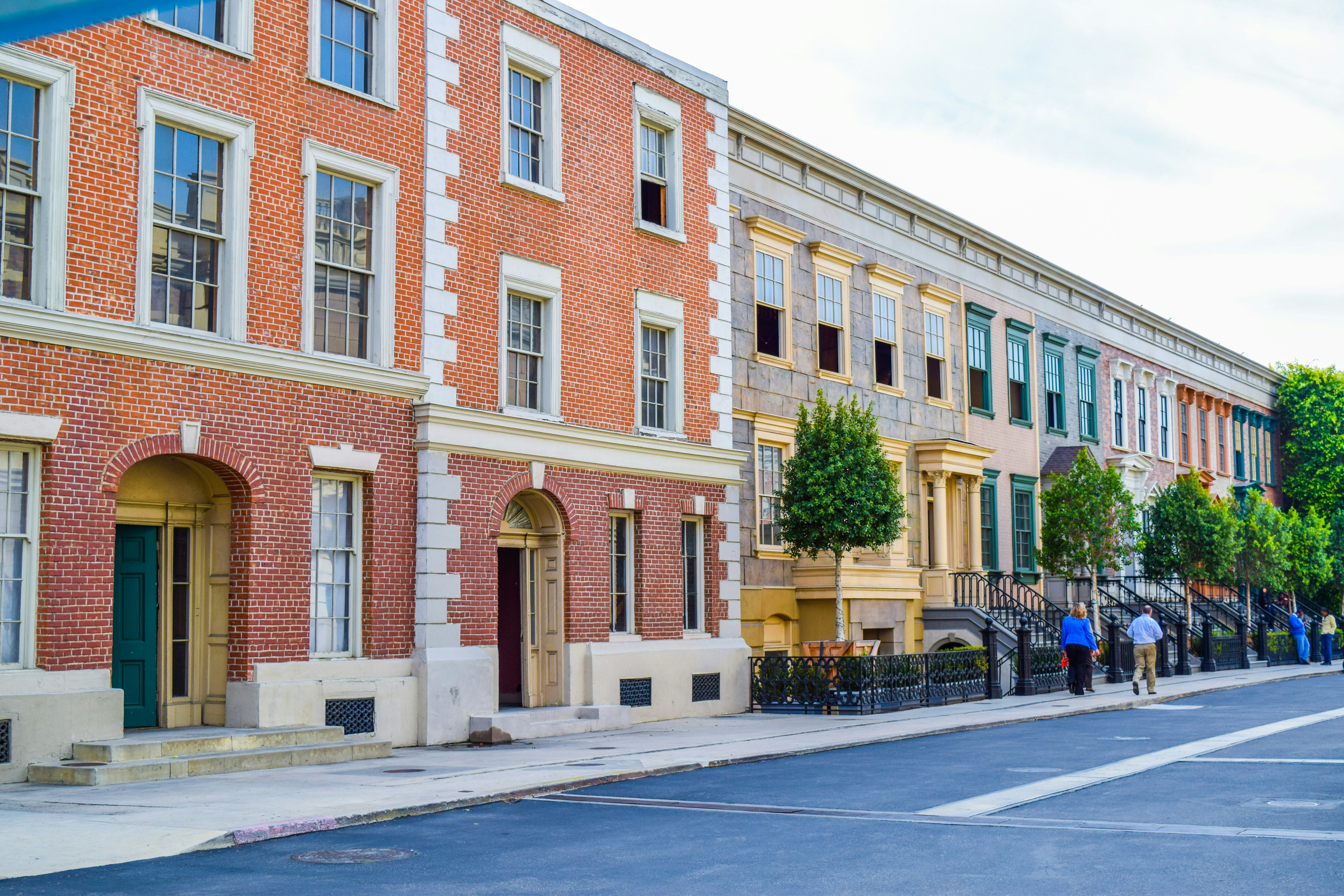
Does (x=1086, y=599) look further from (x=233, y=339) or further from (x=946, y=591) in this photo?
(x=233, y=339)

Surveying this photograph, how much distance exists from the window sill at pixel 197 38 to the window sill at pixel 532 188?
415 centimetres

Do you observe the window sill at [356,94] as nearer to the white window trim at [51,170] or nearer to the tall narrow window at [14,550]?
the white window trim at [51,170]

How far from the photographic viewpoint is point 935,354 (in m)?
30.6

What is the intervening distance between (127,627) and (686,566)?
9.28m

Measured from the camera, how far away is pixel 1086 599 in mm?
35250

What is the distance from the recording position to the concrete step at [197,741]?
1298 cm

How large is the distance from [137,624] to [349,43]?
743 cm

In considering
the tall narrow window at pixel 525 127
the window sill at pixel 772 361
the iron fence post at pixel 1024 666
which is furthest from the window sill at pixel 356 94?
the iron fence post at pixel 1024 666

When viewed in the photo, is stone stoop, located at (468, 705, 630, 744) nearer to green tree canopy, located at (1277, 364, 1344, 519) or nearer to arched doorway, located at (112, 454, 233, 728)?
arched doorway, located at (112, 454, 233, 728)

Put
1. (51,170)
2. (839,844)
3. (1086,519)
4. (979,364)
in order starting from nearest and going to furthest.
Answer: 1. (839,844)
2. (51,170)
3. (1086,519)
4. (979,364)

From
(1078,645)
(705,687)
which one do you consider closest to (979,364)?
(1078,645)

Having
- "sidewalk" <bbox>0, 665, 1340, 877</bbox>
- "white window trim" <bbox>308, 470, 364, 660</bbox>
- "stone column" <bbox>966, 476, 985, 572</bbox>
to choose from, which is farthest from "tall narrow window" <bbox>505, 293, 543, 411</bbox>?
"stone column" <bbox>966, 476, 985, 572</bbox>

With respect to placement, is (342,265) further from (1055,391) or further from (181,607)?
(1055,391)

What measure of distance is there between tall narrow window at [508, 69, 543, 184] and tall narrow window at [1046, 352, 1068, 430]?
19860 mm
